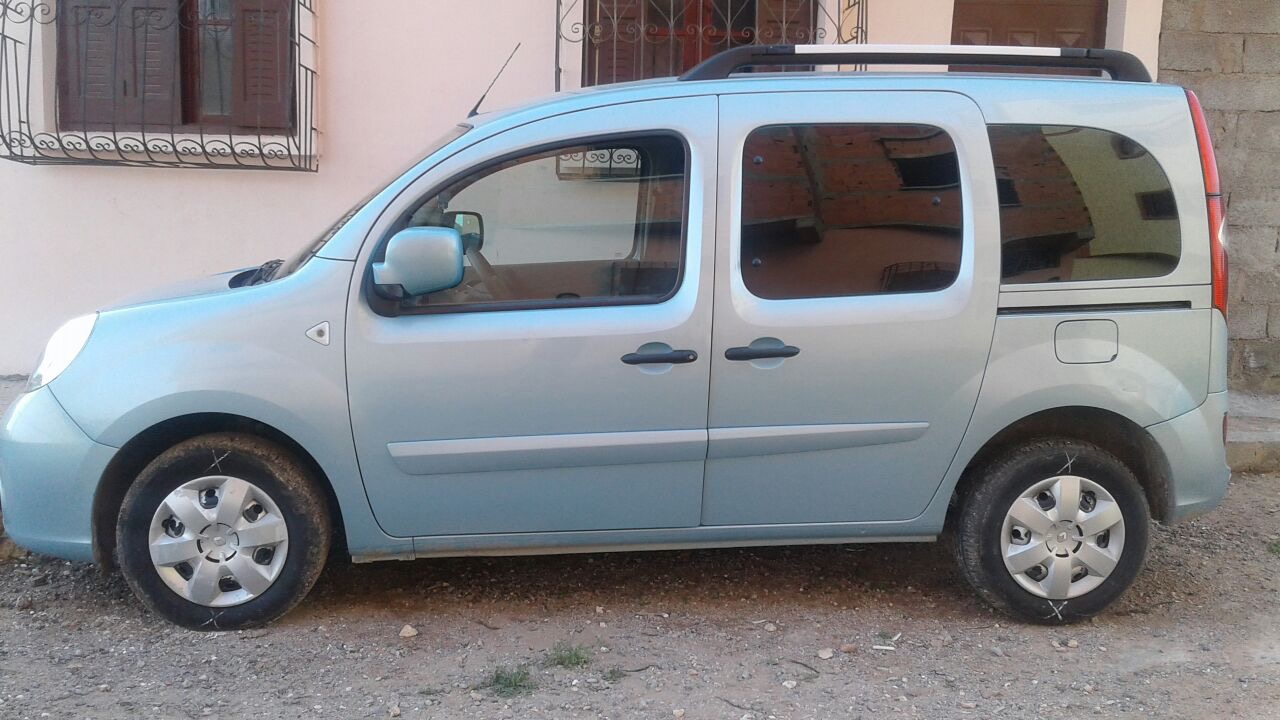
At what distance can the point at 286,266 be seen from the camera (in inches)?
157

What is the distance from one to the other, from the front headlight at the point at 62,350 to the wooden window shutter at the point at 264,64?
10.7 feet

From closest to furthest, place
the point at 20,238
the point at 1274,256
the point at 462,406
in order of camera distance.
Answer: the point at 462,406
the point at 20,238
the point at 1274,256

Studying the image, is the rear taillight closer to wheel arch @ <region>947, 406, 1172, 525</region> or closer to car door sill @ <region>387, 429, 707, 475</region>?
wheel arch @ <region>947, 406, 1172, 525</region>

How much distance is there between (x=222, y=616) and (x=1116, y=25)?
20.4 ft

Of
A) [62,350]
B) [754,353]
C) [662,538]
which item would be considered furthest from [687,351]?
[62,350]

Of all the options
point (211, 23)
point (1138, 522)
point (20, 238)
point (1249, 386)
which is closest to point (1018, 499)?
point (1138, 522)

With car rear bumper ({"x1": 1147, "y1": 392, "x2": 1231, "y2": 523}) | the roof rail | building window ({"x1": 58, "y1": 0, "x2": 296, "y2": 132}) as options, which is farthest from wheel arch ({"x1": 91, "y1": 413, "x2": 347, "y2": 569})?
building window ({"x1": 58, "y1": 0, "x2": 296, "y2": 132})

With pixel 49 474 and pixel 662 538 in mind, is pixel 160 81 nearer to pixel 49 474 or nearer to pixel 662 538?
pixel 49 474

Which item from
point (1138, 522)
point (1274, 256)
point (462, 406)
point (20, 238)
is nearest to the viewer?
point (462, 406)

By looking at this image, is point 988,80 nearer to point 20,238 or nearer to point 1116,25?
point 1116,25

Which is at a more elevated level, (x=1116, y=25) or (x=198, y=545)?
(x=1116, y=25)

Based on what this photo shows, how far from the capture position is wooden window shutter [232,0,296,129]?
682 centimetres

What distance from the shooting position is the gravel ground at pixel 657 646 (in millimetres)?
3414

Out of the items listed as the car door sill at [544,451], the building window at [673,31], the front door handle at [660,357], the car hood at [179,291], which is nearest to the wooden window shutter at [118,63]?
the building window at [673,31]
